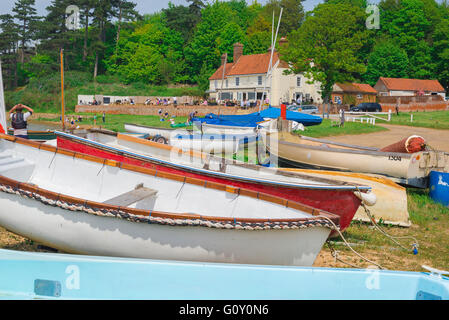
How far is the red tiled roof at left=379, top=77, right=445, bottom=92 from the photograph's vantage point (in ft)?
204

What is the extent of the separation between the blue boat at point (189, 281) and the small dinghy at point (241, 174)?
Result: 7.98 feet

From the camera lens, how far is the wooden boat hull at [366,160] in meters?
12.1

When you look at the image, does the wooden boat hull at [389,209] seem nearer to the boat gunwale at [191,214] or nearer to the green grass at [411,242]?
the green grass at [411,242]

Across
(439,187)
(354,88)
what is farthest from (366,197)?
(354,88)

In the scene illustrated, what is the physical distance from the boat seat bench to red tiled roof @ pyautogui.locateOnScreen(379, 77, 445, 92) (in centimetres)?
6176

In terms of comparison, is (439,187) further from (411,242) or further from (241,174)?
(241,174)

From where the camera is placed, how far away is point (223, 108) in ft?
150

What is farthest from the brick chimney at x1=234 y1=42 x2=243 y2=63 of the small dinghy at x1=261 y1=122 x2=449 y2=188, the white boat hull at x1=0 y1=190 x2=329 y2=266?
the white boat hull at x1=0 y1=190 x2=329 y2=266

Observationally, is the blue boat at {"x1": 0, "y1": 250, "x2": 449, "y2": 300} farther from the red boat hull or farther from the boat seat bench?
the red boat hull

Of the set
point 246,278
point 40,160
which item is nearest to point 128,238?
point 246,278

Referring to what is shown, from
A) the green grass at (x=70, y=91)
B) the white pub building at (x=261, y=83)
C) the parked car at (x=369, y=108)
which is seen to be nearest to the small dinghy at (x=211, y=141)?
the parked car at (x=369, y=108)

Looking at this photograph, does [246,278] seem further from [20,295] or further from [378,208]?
[378,208]

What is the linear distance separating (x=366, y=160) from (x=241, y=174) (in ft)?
18.1

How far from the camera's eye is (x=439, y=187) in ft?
37.3
